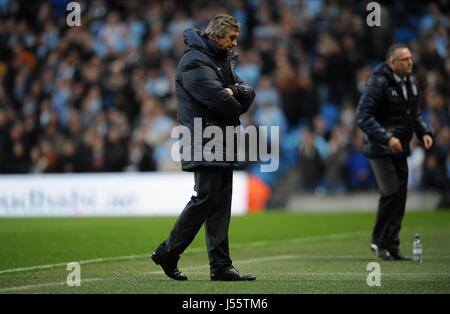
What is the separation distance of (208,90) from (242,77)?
15746 millimetres

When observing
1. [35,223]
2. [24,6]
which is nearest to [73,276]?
[35,223]

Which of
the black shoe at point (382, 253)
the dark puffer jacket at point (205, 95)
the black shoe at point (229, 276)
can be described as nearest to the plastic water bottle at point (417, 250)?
the black shoe at point (382, 253)

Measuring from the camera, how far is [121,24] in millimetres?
28781

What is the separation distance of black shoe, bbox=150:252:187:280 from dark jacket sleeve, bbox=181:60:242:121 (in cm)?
144

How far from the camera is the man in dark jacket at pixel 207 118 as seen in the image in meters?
9.49

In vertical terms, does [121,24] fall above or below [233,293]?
above

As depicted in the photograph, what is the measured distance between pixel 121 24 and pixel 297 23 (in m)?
5.31

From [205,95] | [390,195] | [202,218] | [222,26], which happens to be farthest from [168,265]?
[390,195]

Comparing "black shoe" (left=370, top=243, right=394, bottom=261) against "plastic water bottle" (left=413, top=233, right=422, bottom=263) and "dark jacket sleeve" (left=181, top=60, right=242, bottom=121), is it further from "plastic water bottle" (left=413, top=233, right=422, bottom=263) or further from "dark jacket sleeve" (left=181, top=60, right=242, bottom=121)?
"dark jacket sleeve" (left=181, top=60, right=242, bottom=121)

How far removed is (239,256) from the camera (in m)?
13.1

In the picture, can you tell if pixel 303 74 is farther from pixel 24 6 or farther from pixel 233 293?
pixel 233 293

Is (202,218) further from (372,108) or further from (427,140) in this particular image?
(427,140)

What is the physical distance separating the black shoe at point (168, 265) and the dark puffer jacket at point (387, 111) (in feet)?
11.9

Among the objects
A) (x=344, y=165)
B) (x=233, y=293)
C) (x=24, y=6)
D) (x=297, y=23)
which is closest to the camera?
(x=233, y=293)
